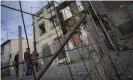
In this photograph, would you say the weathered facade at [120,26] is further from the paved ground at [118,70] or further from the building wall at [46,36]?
the building wall at [46,36]

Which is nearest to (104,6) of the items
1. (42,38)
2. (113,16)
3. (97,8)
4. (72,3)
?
(97,8)

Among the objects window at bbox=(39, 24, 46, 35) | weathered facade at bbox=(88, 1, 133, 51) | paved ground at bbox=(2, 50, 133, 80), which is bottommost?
paved ground at bbox=(2, 50, 133, 80)

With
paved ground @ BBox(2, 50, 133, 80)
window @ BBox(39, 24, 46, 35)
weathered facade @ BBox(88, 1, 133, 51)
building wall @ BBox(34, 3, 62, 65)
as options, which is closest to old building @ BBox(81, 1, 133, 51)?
weathered facade @ BBox(88, 1, 133, 51)

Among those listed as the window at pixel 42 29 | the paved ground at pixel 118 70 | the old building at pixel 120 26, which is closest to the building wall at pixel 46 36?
the window at pixel 42 29

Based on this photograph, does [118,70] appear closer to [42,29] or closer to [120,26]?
[120,26]

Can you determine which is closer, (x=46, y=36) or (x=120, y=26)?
(x=120, y=26)

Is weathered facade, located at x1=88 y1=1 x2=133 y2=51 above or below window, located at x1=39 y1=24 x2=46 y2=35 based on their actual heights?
below

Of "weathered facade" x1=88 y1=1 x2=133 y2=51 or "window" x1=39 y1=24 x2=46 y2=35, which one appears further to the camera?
"window" x1=39 y1=24 x2=46 y2=35

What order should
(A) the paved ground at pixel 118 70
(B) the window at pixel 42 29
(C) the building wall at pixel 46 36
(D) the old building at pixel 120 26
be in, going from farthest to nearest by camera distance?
(B) the window at pixel 42 29 < (C) the building wall at pixel 46 36 < (D) the old building at pixel 120 26 < (A) the paved ground at pixel 118 70

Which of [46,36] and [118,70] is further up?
[46,36]

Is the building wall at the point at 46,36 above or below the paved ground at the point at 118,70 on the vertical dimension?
above

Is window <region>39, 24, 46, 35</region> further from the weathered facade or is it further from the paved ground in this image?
the paved ground

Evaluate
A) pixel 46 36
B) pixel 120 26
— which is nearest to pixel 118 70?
pixel 120 26

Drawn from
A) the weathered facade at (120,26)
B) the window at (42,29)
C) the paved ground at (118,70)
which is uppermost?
the window at (42,29)
